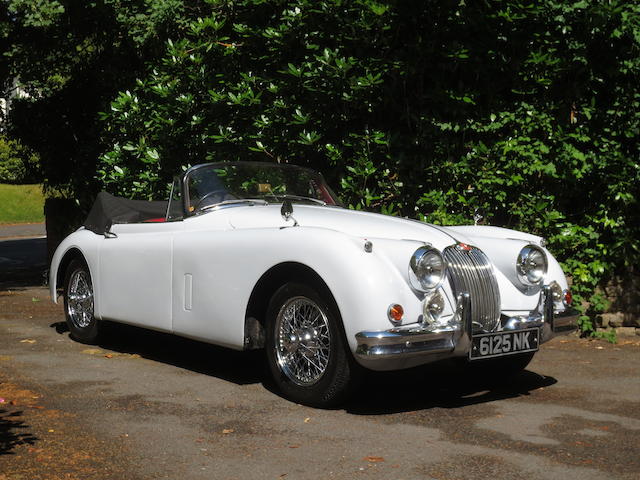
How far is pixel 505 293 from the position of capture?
5922mm

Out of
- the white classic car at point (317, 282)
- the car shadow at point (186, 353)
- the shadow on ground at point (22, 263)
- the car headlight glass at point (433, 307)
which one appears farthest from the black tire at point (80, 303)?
the shadow on ground at point (22, 263)

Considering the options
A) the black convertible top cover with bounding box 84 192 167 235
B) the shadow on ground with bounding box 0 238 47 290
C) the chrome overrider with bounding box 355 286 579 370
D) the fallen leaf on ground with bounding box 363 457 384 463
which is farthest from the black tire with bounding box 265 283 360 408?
the shadow on ground with bounding box 0 238 47 290

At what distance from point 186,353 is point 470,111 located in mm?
3787

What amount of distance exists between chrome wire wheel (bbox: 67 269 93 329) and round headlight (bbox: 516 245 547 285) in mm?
3913

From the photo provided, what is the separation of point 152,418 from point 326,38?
5.17 m

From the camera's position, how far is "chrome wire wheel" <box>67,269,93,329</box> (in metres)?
7.94

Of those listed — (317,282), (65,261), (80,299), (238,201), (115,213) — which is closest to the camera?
(317,282)

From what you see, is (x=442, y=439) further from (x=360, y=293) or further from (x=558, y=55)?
(x=558, y=55)

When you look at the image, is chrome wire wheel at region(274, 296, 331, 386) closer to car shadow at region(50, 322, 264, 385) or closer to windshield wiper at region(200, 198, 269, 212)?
car shadow at region(50, 322, 264, 385)

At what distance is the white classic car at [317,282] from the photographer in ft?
17.3

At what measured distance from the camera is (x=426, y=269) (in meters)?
5.37

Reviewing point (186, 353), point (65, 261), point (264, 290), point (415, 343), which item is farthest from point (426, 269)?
point (65, 261)

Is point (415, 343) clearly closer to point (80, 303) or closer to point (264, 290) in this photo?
point (264, 290)

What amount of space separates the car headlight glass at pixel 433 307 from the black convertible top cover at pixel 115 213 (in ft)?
11.7
